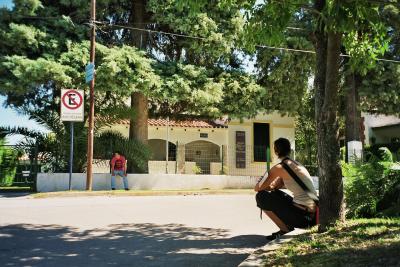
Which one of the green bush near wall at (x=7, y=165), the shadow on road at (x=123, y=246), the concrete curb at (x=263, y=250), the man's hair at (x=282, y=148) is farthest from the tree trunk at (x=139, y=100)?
the concrete curb at (x=263, y=250)

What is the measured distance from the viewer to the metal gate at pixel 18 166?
1852 cm

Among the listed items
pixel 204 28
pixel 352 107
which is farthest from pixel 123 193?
pixel 352 107

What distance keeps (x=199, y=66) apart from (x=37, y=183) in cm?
794

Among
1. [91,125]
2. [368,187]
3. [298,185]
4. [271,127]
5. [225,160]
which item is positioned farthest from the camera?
[271,127]

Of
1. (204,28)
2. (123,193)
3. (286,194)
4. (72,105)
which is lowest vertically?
(123,193)

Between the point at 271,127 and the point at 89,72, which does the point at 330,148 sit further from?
the point at 271,127

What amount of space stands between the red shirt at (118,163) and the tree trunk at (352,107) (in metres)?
11.0

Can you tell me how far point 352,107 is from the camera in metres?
23.4

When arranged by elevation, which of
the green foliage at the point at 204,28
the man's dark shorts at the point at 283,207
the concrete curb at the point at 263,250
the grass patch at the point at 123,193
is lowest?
the concrete curb at the point at 263,250

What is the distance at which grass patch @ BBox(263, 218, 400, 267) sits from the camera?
4621mm

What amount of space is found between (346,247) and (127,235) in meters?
3.59

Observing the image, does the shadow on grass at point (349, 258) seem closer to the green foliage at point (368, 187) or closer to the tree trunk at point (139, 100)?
the green foliage at point (368, 187)

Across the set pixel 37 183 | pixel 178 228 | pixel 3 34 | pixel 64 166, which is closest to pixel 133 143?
pixel 64 166

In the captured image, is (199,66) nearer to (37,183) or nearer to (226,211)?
(37,183)
